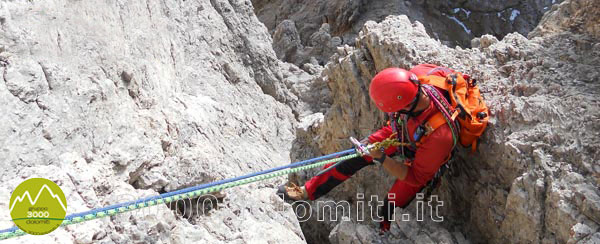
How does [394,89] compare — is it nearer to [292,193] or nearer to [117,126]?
[292,193]

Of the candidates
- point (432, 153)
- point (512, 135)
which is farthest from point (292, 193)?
point (512, 135)

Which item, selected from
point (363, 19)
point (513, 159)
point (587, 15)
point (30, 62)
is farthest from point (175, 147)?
point (363, 19)

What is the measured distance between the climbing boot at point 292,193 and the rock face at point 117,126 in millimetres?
212

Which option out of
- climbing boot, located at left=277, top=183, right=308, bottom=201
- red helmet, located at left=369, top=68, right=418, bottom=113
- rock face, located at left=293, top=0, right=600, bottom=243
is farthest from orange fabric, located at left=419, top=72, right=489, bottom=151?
climbing boot, located at left=277, top=183, right=308, bottom=201

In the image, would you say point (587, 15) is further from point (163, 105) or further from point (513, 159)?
point (163, 105)

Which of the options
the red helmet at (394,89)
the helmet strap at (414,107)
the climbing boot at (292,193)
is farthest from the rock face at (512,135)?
the red helmet at (394,89)

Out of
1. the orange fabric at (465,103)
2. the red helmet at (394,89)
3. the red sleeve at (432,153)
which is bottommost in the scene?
the red sleeve at (432,153)

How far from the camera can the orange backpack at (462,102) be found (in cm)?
399

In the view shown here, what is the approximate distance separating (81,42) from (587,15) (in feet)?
15.0

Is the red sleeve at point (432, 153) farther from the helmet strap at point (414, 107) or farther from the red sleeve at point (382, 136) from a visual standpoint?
the red sleeve at point (382, 136)

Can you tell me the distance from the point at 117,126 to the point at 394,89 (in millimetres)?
2191

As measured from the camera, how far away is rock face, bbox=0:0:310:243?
2984mm

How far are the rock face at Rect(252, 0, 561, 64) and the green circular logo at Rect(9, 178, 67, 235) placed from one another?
13.0m

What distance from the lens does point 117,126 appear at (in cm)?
368
